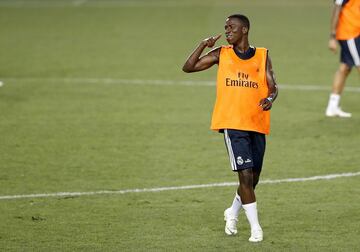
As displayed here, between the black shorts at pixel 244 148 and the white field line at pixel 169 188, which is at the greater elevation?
the black shorts at pixel 244 148

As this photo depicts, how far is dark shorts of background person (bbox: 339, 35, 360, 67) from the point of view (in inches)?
620

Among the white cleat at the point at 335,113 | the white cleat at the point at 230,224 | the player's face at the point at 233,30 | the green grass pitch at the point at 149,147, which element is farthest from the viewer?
the white cleat at the point at 335,113

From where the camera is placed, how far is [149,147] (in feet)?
46.5

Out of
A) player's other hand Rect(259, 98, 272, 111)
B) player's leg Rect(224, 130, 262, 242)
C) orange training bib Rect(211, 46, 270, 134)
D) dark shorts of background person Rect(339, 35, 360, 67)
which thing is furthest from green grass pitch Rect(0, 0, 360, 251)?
player's other hand Rect(259, 98, 272, 111)

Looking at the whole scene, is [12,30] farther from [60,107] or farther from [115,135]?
[115,135]

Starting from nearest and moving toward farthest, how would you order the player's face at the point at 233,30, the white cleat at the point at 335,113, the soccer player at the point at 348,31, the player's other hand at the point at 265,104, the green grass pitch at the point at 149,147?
the player's other hand at the point at 265,104
the player's face at the point at 233,30
the green grass pitch at the point at 149,147
the soccer player at the point at 348,31
the white cleat at the point at 335,113

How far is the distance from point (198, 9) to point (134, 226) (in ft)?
75.3

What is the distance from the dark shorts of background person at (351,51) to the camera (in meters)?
15.8

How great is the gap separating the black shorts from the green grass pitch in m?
0.72

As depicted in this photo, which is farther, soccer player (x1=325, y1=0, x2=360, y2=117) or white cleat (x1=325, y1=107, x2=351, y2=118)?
white cleat (x1=325, y1=107, x2=351, y2=118)

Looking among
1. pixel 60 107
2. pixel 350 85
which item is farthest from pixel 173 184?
pixel 350 85

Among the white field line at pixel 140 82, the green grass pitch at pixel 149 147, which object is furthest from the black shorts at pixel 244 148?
the white field line at pixel 140 82

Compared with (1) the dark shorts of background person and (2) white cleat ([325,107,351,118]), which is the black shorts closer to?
(1) the dark shorts of background person

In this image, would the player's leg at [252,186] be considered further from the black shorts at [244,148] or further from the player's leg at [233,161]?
the player's leg at [233,161]
